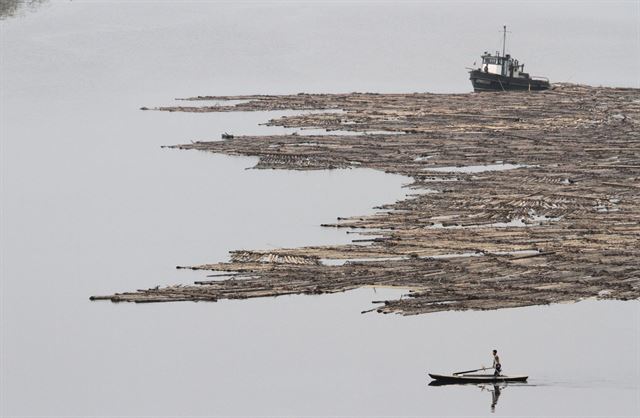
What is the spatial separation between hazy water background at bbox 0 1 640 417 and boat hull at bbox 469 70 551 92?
1528 cm

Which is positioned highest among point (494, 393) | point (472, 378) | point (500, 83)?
point (500, 83)

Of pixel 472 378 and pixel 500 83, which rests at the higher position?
pixel 500 83

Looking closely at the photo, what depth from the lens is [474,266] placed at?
174 feet

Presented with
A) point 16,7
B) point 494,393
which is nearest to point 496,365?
point 494,393

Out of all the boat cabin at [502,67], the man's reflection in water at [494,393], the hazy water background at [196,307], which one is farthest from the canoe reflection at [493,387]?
the boat cabin at [502,67]

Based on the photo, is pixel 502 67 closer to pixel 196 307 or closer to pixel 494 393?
pixel 196 307

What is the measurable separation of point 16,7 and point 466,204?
111m

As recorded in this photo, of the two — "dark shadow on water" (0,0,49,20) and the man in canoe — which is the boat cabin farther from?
the man in canoe

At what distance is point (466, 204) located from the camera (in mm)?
62875

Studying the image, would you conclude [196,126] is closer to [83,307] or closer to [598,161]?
[598,161]

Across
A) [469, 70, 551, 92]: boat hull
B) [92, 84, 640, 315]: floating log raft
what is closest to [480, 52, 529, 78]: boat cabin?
[469, 70, 551, 92]: boat hull

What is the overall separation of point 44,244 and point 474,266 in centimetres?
2028

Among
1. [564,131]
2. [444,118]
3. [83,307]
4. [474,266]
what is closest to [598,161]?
[564,131]

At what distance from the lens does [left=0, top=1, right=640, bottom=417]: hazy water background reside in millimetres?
45406
